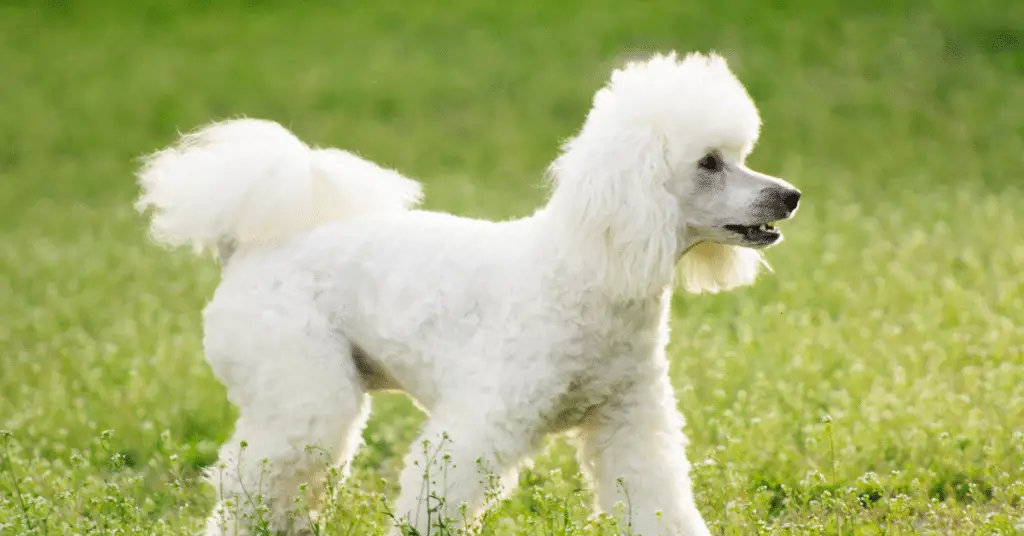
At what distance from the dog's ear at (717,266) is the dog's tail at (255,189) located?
1.30 metres

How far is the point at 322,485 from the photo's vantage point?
4957 millimetres

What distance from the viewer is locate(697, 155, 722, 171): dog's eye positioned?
15.0 ft

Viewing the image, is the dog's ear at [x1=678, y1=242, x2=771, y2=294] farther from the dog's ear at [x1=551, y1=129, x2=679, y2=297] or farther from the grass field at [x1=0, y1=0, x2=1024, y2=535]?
the grass field at [x1=0, y1=0, x2=1024, y2=535]

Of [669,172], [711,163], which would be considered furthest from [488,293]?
[711,163]

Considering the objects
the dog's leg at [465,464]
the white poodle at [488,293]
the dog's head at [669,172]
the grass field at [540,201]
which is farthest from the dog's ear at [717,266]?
the dog's leg at [465,464]

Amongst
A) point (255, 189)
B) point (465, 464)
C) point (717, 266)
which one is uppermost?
point (255, 189)

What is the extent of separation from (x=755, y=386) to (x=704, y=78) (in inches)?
102

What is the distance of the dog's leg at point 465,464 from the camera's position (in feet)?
14.8

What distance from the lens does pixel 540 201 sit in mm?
13180

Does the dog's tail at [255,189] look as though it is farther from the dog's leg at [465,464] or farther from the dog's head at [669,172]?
the dog's leg at [465,464]

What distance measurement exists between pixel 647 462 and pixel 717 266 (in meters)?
0.78

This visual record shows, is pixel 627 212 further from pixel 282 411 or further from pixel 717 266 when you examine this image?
pixel 282 411

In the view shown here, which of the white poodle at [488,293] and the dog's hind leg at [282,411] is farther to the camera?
the dog's hind leg at [282,411]

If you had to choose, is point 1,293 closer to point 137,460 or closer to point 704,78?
point 137,460
